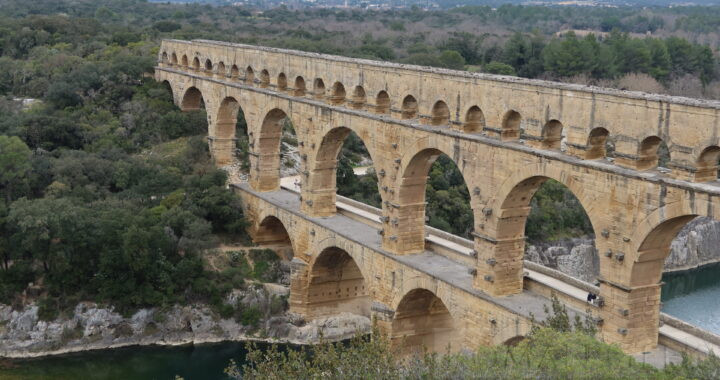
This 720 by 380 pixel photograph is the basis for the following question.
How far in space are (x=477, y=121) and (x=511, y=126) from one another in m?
1.48

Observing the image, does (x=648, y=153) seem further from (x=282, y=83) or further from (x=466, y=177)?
(x=282, y=83)

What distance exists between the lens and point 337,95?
99.4ft

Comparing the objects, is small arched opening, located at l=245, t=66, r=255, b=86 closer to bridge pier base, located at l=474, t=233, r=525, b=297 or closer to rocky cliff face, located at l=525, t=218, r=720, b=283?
rocky cliff face, located at l=525, t=218, r=720, b=283

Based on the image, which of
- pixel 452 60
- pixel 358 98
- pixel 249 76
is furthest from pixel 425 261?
pixel 452 60

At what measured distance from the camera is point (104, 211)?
3319cm

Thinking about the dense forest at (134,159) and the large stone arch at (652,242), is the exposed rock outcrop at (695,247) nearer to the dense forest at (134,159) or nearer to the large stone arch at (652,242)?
the dense forest at (134,159)

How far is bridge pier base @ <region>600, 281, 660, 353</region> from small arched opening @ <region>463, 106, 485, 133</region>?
19.6 ft

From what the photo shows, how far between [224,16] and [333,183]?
7099 cm

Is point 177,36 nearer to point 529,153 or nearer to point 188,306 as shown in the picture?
point 188,306

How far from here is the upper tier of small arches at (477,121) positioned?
62.8 ft

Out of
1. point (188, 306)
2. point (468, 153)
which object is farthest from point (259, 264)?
point (468, 153)

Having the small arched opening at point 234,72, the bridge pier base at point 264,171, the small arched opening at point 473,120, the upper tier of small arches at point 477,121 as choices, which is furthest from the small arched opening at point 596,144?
the small arched opening at point 234,72

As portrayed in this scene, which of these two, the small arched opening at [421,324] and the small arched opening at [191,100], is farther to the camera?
the small arched opening at [191,100]

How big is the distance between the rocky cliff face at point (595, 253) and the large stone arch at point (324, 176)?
40.4ft
